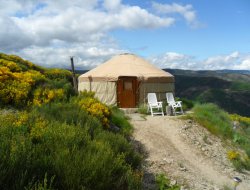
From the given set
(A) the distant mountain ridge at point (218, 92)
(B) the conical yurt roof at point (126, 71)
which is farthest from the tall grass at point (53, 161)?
(A) the distant mountain ridge at point (218, 92)

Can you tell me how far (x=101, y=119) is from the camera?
8.30 metres

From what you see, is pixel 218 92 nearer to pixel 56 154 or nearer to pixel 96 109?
pixel 96 109

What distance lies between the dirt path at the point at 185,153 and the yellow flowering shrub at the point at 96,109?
1.33 metres

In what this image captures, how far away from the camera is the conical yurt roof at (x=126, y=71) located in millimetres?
15680

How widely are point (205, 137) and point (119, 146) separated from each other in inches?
Answer: 203

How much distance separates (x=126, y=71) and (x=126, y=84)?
640mm

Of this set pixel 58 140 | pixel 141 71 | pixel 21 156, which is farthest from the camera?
pixel 141 71

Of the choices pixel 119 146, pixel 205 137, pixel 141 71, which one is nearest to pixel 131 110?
pixel 141 71

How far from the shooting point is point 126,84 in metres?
15.7

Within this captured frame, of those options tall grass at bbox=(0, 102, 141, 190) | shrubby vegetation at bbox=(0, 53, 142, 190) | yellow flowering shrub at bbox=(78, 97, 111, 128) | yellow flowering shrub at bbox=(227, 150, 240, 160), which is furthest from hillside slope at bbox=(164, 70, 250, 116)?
tall grass at bbox=(0, 102, 141, 190)

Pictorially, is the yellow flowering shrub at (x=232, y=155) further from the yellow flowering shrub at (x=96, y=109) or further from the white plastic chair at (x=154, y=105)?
the white plastic chair at (x=154, y=105)

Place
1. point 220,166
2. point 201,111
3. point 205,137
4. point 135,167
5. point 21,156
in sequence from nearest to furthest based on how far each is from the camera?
point 21,156
point 135,167
point 220,166
point 205,137
point 201,111

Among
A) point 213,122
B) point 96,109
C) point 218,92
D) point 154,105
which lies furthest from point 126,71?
point 218,92

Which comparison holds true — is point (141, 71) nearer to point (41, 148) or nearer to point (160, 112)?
point (160, 112)
